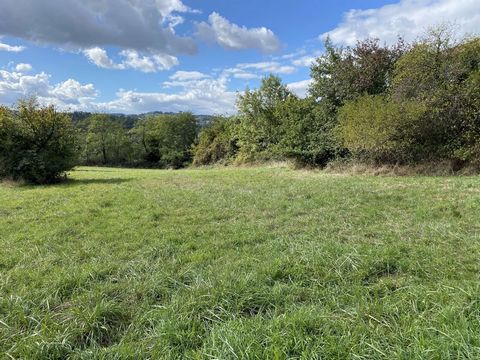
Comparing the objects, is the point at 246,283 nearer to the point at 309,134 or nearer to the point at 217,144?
the point at 309,134

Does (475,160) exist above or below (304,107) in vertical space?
below

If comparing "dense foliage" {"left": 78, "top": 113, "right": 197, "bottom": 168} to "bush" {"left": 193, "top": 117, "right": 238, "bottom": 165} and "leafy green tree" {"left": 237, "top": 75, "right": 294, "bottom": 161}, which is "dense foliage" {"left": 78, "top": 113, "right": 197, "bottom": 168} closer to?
"bush" {"left": 193, "top": 117, "right": 238, "bottom": 165}

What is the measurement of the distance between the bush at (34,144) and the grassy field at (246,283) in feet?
23.3

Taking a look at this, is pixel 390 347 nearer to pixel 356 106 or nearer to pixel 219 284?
Result: pixel 219 284

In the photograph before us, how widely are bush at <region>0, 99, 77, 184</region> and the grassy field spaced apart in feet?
23.3

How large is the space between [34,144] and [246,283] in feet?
44.5

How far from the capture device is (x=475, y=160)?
12219 millimetres

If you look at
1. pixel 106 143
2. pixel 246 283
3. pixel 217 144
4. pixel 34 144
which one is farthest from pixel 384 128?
pixel 106 143

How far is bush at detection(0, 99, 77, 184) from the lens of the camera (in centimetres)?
1353

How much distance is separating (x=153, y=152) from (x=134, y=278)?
173ft

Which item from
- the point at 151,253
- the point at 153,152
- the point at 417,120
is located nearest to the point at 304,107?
the point at 417,120

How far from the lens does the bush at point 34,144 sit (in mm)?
13531

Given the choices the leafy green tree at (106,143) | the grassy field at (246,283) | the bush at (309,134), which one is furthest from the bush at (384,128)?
the leafy green tree at (106,143)

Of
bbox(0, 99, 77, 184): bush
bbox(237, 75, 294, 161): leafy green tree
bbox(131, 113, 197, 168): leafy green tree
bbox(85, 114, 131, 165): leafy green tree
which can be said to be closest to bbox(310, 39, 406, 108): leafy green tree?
bbox(237, 75, 294, 161): leafy green tree
